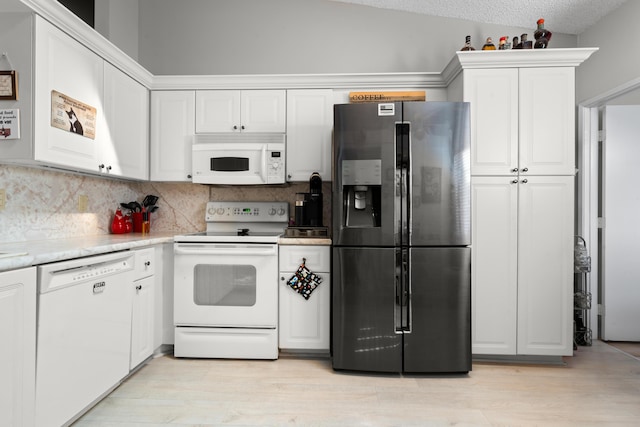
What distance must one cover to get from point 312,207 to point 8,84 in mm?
1967

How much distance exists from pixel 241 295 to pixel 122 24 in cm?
260

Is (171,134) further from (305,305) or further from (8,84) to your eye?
(305,305)

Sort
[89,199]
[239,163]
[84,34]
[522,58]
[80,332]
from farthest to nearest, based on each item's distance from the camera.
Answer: [239,163]
[89,199]
[522,58]
[84,34]
[80,332]

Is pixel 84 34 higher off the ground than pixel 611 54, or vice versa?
pixel 611 54

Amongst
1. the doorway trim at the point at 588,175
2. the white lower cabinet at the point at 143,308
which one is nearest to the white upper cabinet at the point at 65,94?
the white lower cabinet at the point at 143,308

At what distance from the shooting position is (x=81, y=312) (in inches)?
66.9

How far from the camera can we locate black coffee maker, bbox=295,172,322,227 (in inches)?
110

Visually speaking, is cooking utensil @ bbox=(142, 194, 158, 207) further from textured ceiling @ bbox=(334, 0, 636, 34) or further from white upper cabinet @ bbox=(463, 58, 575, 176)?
white upper cabinet @ bbox=(463, 58, 575, 176)

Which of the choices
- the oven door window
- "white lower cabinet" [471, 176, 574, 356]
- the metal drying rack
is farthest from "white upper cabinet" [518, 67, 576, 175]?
the oven door window

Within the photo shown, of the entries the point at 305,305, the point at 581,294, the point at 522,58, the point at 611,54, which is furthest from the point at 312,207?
the point at 611,54

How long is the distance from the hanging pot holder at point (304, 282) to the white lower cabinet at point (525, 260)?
114 centimetres

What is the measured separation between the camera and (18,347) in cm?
→ 136

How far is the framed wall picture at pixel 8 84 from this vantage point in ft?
5.77

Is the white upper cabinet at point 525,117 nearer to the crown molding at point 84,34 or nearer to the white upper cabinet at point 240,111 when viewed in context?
the white upper cabinet at point 240,111
